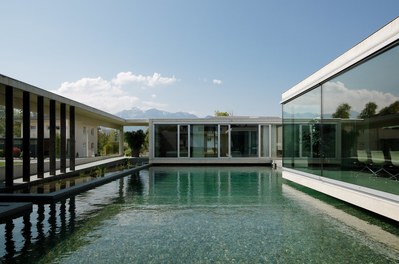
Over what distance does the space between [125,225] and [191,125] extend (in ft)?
53.6

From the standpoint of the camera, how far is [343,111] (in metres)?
8.45

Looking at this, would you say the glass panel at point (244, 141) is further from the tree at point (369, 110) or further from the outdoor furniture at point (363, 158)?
the tree at point (369, 110)

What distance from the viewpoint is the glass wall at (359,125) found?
6686 millimetres

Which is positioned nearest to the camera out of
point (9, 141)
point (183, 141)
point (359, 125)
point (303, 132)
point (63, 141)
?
point (359, 125)

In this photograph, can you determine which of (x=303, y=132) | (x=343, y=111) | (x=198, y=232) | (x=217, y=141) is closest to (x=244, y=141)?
(x=217, y=141)

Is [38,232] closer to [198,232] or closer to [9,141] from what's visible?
[198,232]

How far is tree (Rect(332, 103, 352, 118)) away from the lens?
827 centimetres

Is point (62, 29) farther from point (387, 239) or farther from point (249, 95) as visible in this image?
point (249, 95)

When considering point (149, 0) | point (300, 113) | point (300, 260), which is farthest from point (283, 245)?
point (149, 0)

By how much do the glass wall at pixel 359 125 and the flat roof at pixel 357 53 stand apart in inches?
6.3

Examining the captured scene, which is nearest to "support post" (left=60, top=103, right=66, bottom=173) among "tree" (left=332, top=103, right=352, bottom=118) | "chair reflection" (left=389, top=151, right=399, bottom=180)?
"tree" (left=332, top=103, right=352, bottom=118)

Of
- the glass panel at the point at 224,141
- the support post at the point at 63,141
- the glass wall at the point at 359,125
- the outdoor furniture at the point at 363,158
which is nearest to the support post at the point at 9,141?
the support post at the point at 63,141

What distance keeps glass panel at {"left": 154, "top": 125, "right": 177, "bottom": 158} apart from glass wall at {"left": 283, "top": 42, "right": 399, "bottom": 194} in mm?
12358

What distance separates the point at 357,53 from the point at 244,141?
15.2 meters
